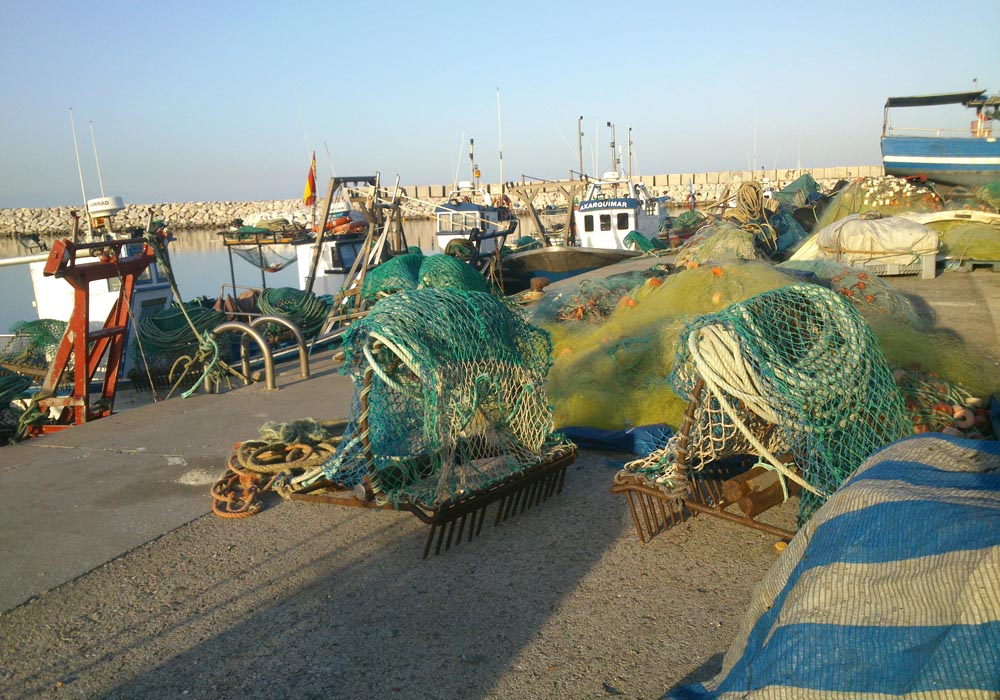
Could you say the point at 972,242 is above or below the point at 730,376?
below

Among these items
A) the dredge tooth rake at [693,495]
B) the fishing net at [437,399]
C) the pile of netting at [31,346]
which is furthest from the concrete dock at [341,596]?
the pile of netting at [31,346]

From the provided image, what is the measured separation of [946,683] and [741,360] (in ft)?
5.96

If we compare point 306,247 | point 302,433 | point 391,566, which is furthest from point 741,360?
point 306,247

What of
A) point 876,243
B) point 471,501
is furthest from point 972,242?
point 471,501

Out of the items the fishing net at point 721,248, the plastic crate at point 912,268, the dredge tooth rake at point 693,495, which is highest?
the fishing net at point 721,248

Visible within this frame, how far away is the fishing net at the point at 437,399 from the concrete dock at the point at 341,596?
0.93ft

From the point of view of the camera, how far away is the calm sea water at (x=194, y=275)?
2475 cm

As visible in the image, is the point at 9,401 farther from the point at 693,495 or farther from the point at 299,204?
the point at 299,204

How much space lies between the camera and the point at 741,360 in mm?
3533

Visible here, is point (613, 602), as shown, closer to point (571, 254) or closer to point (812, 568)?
point (812, 568)

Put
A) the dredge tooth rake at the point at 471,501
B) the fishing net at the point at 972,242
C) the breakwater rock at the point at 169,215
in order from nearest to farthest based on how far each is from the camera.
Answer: the dredge tooth rake at the point at 471,501, the fishing net at the point at 972,242, the breakwater rock at the point at 169,215

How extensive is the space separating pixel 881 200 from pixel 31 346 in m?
14.6

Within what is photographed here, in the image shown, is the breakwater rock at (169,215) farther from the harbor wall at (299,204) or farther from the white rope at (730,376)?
the white rope at (730,376)

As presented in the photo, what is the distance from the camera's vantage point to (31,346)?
34.2 ft
